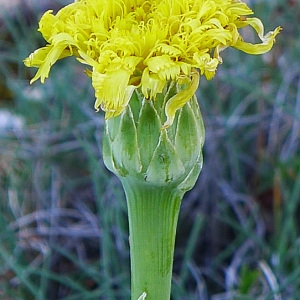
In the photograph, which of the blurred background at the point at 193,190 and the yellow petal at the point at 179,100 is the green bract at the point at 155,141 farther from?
the blurred background at the point at 193,190

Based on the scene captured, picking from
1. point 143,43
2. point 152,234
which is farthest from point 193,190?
point 143,43

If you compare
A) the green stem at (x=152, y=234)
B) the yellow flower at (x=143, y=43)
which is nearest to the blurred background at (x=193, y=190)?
the green stem at (x=152, y=234)

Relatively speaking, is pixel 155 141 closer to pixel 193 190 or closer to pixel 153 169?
pixel 153 169

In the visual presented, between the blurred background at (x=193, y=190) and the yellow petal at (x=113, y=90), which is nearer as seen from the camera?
the yellow petal at (x=113, y=90)

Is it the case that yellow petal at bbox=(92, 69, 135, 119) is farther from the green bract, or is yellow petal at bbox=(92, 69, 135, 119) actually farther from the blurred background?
the blurred background

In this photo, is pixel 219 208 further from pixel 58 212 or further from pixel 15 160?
pixel 15 160
